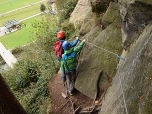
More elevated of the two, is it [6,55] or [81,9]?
[81,9]

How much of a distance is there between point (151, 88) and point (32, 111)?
7969mm

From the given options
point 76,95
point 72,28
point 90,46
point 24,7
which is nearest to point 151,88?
point 90,46

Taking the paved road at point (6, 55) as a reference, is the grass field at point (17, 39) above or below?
above

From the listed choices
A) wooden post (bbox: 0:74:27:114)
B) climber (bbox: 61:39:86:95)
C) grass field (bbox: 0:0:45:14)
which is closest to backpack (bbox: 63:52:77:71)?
climber (bbox: 61:39:86:95)

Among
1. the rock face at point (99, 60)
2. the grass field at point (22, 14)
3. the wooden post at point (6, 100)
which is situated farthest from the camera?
the grass field at point (22, 14)

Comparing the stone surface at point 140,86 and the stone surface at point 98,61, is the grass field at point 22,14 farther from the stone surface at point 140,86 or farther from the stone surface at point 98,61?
the stone surface at point 140,86

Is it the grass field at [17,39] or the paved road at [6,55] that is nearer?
the paved road at [6,55]

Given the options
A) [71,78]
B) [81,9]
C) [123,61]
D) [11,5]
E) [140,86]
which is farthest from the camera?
[11,5]

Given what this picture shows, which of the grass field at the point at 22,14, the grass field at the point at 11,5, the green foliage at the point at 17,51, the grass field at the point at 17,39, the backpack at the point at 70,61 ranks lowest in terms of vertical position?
the green foliage at the point at 17,51

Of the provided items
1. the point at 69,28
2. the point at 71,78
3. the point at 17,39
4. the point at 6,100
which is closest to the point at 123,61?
the point at 71,78

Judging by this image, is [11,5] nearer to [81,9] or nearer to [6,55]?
[6,55]

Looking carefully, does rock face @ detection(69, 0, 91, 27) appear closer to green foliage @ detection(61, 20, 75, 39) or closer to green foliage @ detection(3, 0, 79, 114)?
green foliage @ detection(61, 20, 75, 39)

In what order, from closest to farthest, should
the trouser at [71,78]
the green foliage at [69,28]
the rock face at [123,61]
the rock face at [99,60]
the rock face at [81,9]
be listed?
the rock face at [123,61], the rock face at [99,60], the trouser at [71,78], the green foliage at [69,28], the rock face at [81,9]

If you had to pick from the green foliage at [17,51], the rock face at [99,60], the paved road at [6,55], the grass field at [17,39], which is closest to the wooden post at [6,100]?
the rock face at [99,60]
